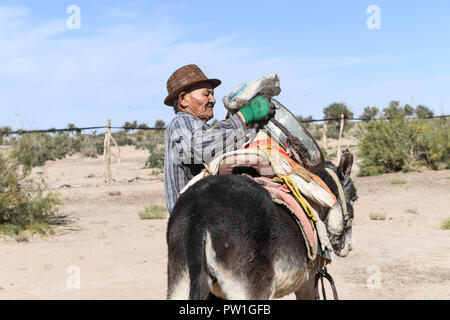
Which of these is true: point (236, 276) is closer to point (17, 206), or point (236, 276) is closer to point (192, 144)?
point (192, 144)

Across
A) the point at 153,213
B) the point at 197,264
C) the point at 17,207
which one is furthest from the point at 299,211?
the point at 153,213

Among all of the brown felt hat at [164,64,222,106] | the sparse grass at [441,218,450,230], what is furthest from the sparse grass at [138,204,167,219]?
the brown felt hat at [164,64,222,106]

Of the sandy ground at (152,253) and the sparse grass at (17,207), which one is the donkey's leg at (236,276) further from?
the sparse grass at (17,207)

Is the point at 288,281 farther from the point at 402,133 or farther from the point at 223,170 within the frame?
the point at 402,133

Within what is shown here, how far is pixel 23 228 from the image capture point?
1205 cm

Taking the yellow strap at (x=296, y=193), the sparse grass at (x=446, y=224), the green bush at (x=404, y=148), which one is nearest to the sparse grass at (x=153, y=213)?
the sparse grass at (x=446, y=224)

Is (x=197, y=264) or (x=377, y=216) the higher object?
(x=197, y=264)

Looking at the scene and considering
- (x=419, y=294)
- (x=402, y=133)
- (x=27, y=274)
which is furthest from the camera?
(x=402, y=133)

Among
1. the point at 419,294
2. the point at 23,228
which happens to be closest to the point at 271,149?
the point at 419,294

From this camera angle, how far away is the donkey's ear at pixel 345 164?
4.16 metres

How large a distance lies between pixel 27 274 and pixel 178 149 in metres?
6.44

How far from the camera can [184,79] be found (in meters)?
3.51

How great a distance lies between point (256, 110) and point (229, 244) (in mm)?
978

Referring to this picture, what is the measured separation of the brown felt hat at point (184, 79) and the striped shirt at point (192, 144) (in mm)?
231
